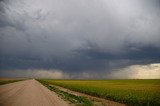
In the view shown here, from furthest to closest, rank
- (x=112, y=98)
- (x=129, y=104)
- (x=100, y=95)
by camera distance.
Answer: (x=100, y=95) < (x=112, y=98) < (x=129, y=104)

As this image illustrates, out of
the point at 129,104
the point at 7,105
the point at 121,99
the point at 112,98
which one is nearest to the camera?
the point at 7,105

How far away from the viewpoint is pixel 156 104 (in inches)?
1025

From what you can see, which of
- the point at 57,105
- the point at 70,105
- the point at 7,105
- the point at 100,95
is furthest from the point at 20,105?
the point at 100,95

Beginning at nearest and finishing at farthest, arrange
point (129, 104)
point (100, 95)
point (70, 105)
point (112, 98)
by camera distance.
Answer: point (70, 105), point (129, 104), point (112, 98), point (100, 95)

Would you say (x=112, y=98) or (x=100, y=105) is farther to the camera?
(x=112, y=98)

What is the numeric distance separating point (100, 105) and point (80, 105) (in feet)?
8.87

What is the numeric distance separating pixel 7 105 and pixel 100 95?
20.8 m

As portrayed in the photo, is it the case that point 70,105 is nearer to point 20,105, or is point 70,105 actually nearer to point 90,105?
point 90,105

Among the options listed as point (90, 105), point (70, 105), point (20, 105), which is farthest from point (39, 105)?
point (90, 105)

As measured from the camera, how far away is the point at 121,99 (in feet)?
108

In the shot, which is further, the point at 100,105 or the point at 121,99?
the point at 121,99

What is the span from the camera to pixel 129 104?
29.6 metres

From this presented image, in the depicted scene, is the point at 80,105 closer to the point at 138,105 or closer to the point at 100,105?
the point at 100,105

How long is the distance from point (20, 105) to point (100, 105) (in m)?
8.82
